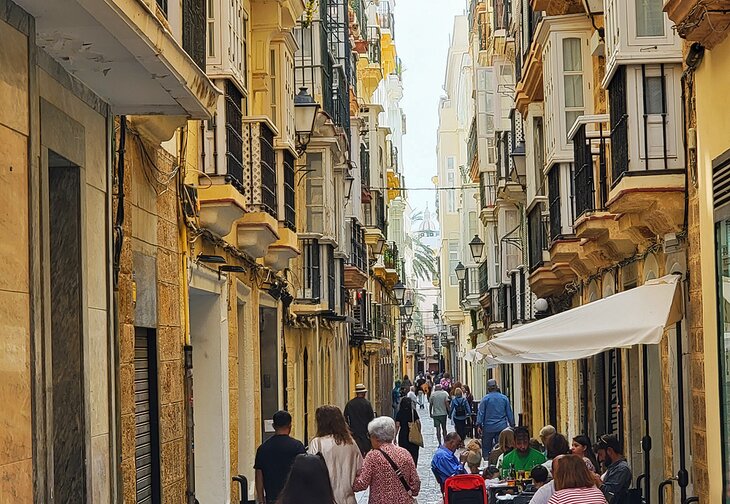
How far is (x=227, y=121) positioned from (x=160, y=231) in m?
2.65

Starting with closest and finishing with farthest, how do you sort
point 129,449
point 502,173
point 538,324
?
1. point 129,449
2. point 538,324
3. point 502,173

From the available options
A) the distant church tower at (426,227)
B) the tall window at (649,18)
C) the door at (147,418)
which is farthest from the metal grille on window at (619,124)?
the distant church tower at (426,227)

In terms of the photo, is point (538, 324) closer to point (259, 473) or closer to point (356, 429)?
point (259, 473)

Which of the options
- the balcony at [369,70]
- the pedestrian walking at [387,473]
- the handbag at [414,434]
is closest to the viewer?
the pedestrian walking at [387,473]

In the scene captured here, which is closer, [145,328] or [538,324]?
[145,328]

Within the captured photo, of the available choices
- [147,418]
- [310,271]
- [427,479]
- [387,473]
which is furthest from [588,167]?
[427,479]

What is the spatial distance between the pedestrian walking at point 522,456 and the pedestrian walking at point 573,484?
5352mm

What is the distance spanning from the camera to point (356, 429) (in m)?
21.2

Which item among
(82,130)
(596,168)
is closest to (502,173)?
(596,168)

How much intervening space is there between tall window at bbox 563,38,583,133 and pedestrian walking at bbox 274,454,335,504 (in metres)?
11.4

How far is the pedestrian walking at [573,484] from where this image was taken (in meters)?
9.88

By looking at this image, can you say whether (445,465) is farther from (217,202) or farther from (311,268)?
(311,268)

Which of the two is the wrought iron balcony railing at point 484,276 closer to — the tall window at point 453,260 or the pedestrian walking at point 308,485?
the tall window at point 453,260

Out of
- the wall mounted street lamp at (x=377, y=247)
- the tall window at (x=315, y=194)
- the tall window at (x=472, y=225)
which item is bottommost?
the tall window at (x=315, y=194)
